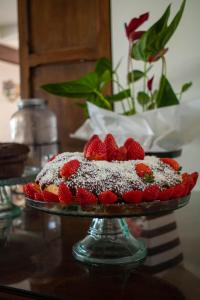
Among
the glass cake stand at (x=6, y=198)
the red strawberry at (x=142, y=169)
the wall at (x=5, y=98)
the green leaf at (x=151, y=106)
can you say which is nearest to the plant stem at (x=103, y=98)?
the green leaf at (x=151, y=106)

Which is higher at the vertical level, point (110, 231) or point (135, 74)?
point (135, 74)

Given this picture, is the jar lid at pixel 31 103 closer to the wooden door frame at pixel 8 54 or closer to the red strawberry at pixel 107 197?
the red strawberry at pixel 107 197

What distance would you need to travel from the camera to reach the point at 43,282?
467 mm

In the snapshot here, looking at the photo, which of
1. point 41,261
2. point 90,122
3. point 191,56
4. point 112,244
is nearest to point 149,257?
point 112,244

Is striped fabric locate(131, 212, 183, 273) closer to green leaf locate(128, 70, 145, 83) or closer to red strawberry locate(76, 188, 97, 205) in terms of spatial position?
red strawberry locate(76, 188, 97, 205)

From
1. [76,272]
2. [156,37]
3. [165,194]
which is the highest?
[156,37]

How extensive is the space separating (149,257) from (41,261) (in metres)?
0.16

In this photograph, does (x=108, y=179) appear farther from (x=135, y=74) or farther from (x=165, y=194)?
(x=135, y=74)

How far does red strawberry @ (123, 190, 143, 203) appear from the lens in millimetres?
473

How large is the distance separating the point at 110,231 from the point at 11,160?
0.34 metres

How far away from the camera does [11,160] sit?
2.72 ft

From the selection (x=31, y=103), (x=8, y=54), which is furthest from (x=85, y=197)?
(x=8, y=54)

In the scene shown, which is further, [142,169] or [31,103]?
[31,103]

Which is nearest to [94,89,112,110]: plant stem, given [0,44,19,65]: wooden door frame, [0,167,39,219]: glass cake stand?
[0,167,39,219]: glass cake stand
